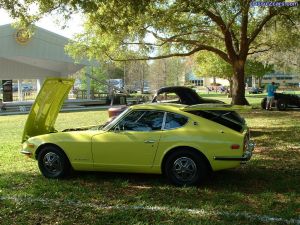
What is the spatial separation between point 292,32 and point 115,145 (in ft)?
67.1

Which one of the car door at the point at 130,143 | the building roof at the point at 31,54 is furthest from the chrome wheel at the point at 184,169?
the building roof at the point at 31,54

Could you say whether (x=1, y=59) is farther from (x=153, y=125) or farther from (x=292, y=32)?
(x=153, y=125)

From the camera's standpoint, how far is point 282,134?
13.3 m

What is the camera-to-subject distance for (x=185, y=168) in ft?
22.3

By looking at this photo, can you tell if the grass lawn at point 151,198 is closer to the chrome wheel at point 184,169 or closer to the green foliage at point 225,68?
the chrome wheel at point 184,169

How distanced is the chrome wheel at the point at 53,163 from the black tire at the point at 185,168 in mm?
1917

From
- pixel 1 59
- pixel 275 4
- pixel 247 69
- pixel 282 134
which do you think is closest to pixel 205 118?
pixel 282 134

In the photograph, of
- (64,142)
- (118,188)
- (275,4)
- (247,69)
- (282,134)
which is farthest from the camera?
(247,69)

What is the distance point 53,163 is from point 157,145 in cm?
194

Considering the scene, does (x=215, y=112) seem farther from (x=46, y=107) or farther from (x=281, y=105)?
(x=281, y=105)

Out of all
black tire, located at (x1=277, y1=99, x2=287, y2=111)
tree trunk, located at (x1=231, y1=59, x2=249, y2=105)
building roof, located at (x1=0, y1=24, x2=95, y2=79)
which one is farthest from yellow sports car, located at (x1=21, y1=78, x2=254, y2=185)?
building roof, located at (x1=0, y1=24, x2=95, y2=79)

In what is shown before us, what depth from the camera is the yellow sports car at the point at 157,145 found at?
6.68 meters

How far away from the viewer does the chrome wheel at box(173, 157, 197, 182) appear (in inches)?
266

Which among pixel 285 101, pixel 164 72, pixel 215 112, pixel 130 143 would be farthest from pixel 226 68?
pixel 130 143
